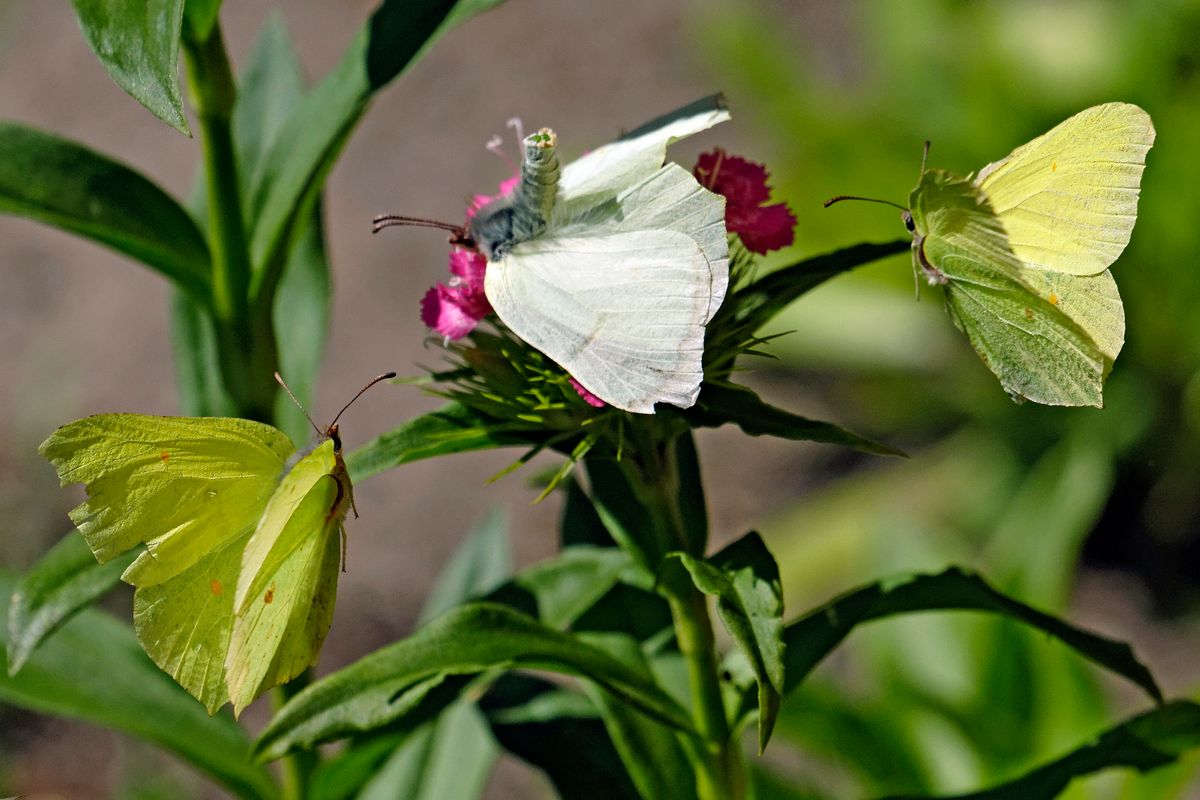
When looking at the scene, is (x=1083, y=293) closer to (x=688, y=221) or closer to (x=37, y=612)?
(x=688, y=221)

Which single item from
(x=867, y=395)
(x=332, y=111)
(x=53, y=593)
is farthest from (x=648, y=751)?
(x=867, y=395)

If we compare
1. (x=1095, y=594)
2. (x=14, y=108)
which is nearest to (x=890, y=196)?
(x=1095, y=594)

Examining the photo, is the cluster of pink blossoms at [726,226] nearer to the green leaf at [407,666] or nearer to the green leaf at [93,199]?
the green leaf at [407,666]

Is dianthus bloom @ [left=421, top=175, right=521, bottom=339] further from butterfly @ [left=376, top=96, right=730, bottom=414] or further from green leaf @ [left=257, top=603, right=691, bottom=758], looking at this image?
green leaf @ [left=257, top=603, right=691, bottom=758]

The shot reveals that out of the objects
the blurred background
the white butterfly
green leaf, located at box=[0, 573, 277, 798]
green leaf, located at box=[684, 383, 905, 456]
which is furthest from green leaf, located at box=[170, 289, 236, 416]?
the blurred background

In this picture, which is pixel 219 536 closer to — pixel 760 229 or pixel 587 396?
pixel 587 396

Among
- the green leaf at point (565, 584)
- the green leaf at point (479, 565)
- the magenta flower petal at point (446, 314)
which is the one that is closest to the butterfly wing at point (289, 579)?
the magenta flower petal at point (446, 314)
